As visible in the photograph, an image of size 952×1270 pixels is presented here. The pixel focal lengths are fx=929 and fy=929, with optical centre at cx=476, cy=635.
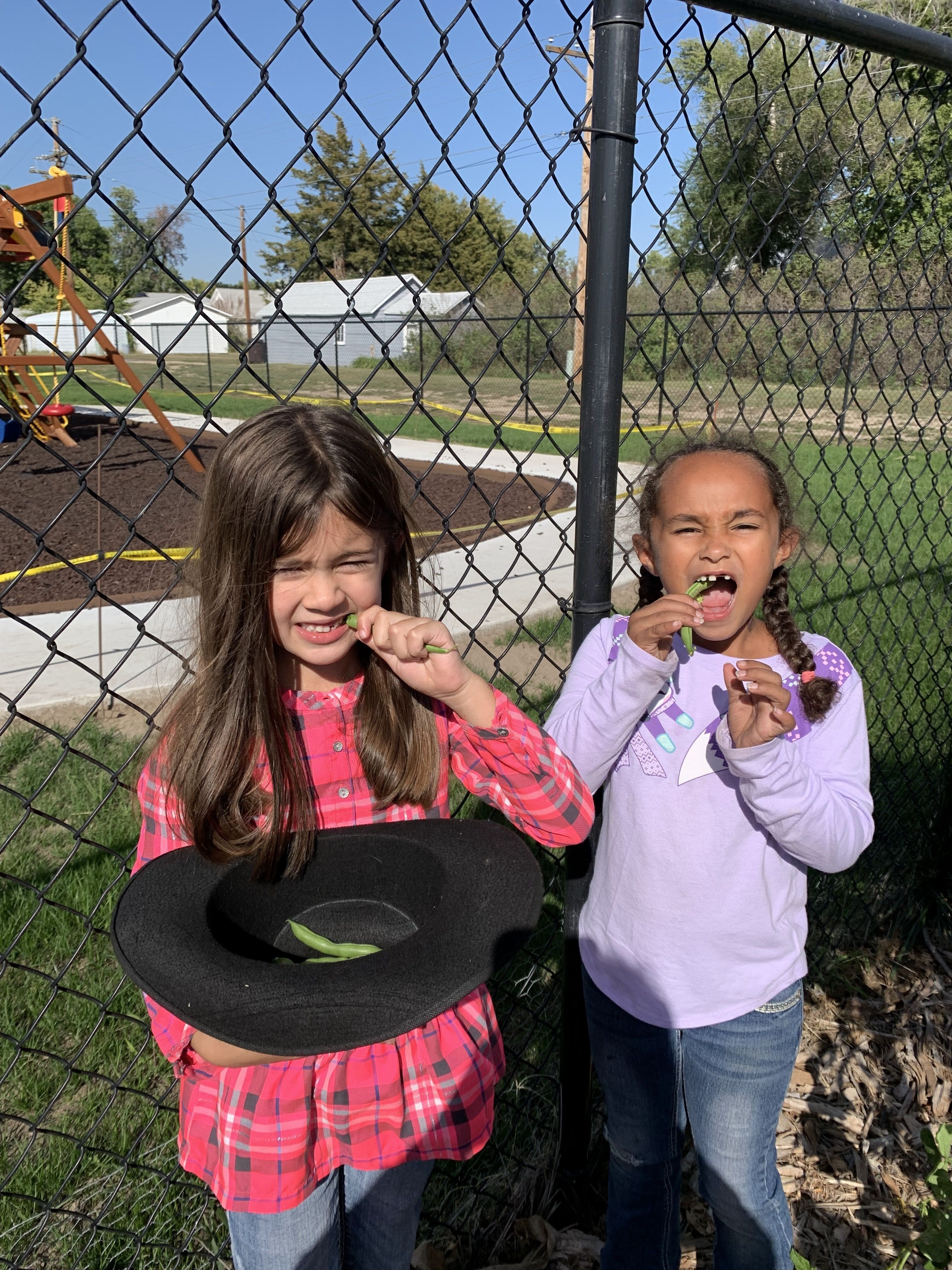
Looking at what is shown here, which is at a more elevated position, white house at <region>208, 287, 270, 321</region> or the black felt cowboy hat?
white house at <region>208, 287, 270, 321</region>

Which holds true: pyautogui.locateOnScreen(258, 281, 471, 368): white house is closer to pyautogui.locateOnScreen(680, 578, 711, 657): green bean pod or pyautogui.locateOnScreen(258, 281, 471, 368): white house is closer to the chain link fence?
the chain link fence

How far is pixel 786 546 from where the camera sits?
168 centimetres

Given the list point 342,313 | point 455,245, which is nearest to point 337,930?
point 455,245

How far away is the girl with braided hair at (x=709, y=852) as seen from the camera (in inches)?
61.9

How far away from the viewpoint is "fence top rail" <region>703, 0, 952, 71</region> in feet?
5.32

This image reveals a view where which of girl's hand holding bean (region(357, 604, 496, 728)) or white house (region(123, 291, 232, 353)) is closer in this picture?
girl's hand holding bean (region(357, 604, 496, 728))

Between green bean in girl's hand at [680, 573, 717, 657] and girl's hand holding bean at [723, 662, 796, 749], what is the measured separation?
100 millimetres

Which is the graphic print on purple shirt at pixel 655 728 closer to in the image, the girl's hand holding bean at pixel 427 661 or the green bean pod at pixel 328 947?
the girl's hand holding bean at pixel 427 661

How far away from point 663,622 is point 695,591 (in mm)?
161

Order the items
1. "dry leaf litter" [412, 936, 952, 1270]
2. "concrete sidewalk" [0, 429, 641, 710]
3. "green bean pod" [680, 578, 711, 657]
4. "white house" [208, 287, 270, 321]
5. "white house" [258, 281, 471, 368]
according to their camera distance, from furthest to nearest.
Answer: "white house" [208, 287, 270, 321], "white house" [258, 281, 471, 368], "concrete sidewalk" [0, 429, 641, 710], "dry leaf litter" [412, 936, 952, 1270], "green bean pod" [680, 578, 711, 657]

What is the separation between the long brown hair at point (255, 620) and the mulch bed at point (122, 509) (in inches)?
96.2

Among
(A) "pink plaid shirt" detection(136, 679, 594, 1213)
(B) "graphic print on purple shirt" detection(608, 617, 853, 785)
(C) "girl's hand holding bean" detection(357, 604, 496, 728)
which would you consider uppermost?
(C) "girl's hand holding bean" detection(357, 604, 496, 728)

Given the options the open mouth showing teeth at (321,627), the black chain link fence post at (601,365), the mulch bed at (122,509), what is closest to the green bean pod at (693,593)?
the black chain link fence post at (601,365)

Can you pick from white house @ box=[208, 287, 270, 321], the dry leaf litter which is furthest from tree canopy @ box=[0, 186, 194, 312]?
white house @ box=[208, 287, 270, 321]
